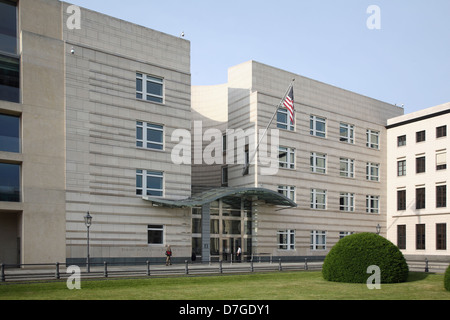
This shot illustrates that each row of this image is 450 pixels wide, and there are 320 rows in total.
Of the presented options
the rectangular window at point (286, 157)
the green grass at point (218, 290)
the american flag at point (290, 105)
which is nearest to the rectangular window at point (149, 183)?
the american flag at point (290, 105)

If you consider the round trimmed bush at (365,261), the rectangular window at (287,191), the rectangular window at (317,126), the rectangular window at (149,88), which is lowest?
the round trimmed bush at (365,261)

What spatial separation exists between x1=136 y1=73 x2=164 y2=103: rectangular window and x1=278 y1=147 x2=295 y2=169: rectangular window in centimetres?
1326

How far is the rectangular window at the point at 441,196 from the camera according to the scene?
50597 millimetres

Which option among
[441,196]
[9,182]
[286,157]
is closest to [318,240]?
[286,157]

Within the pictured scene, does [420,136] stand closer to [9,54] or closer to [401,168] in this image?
[401,168]

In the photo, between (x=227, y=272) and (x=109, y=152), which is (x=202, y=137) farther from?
(x=227, y=272)

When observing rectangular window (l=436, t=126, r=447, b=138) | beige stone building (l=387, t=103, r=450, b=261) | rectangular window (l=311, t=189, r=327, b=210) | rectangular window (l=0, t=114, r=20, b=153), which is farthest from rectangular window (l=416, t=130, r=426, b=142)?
rectangular window (l=0, t=114, r=20, b=153)

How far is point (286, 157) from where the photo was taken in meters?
47.9

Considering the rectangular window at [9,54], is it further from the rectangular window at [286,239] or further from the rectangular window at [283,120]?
the rectangular window at [286,239]

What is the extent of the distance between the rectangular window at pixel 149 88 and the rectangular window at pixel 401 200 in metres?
30.5

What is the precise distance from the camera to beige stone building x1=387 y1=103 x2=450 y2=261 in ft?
167

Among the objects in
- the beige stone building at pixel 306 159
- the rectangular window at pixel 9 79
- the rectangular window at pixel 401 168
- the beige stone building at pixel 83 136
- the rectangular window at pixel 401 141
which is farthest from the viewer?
the rectangular window at pixel 401 141

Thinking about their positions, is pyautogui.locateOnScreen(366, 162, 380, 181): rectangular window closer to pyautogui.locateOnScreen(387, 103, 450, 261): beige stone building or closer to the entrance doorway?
pyautogui.locateOnScreen(387, 103, 450, 261): beige stone building
